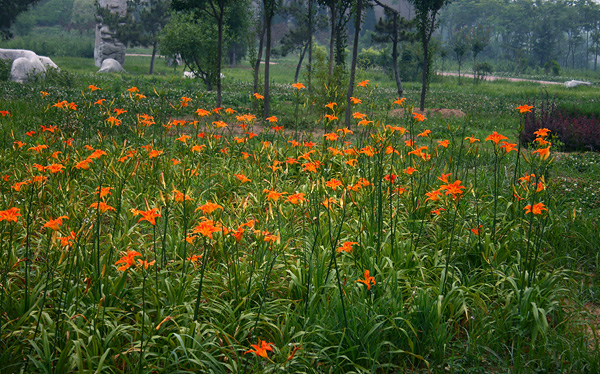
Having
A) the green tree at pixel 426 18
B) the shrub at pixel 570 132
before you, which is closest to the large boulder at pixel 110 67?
the green tree at pixel 426 18

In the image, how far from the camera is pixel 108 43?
103ft

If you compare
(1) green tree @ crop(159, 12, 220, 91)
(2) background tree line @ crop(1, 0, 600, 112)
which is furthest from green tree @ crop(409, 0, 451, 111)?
(1) green tree @ crop(159, 12, 220, 91)

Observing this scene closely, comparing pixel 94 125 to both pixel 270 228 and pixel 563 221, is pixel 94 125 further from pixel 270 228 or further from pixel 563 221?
pixel 563 221

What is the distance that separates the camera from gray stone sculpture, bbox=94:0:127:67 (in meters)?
31.4

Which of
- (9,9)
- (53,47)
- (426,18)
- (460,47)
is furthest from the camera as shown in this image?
(53,47)

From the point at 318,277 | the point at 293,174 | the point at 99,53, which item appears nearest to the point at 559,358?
the point at 318,277

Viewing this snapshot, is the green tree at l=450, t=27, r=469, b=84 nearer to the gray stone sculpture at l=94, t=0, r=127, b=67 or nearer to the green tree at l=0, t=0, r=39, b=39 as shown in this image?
the gray stone sculpture at l=94, t=0, r=127, b=67

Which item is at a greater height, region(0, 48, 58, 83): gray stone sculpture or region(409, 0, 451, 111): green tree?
region(409, 0, 451, 111): green tree

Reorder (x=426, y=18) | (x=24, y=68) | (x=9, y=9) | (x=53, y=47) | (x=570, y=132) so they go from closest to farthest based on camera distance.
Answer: (x=570, y=132) → (x=426, y=18) → (x=24, y=68) → (x=9, y=9) → (x=53, y=47)

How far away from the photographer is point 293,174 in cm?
585

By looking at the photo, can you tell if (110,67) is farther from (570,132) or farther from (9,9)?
(570,132)

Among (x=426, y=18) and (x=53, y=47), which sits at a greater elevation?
(x=53, y=47)

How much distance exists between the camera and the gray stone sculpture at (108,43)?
31359mm

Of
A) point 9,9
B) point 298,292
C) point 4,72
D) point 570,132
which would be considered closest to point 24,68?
point 4,72
